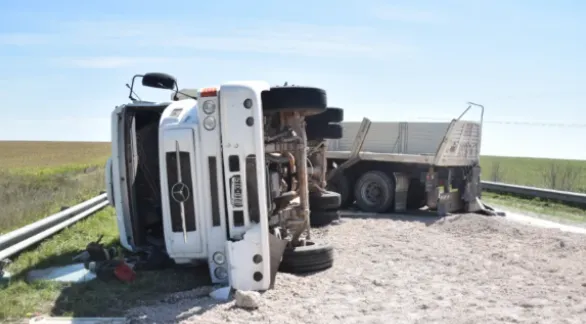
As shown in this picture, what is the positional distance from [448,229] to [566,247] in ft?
7.41

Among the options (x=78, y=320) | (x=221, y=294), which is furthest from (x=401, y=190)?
(x=78, y=320)

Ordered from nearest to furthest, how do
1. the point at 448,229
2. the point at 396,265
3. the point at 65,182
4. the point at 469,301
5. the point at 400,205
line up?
the point at 469,301, the point at 396,265, the point at 448,229, the point at 400,205, the point at 65,182

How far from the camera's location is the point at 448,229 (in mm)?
9758

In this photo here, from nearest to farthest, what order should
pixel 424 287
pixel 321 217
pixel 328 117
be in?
pixel 424 287, pixel 328 117, pixel 321 217

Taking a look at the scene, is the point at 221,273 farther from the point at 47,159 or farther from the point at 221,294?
the point at 47,159

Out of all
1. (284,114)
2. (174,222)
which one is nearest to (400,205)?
(284,114)

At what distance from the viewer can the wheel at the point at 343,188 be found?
12.9m

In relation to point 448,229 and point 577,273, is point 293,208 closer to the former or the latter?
point 577,273

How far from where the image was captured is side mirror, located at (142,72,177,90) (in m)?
6.48

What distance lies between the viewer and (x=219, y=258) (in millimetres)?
5465

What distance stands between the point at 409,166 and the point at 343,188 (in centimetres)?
155

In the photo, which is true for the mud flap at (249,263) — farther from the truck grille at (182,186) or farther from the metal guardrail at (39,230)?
the metal guardrail at (39,230)

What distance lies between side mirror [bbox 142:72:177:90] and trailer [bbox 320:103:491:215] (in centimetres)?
624

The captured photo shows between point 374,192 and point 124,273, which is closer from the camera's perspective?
point 124,273
